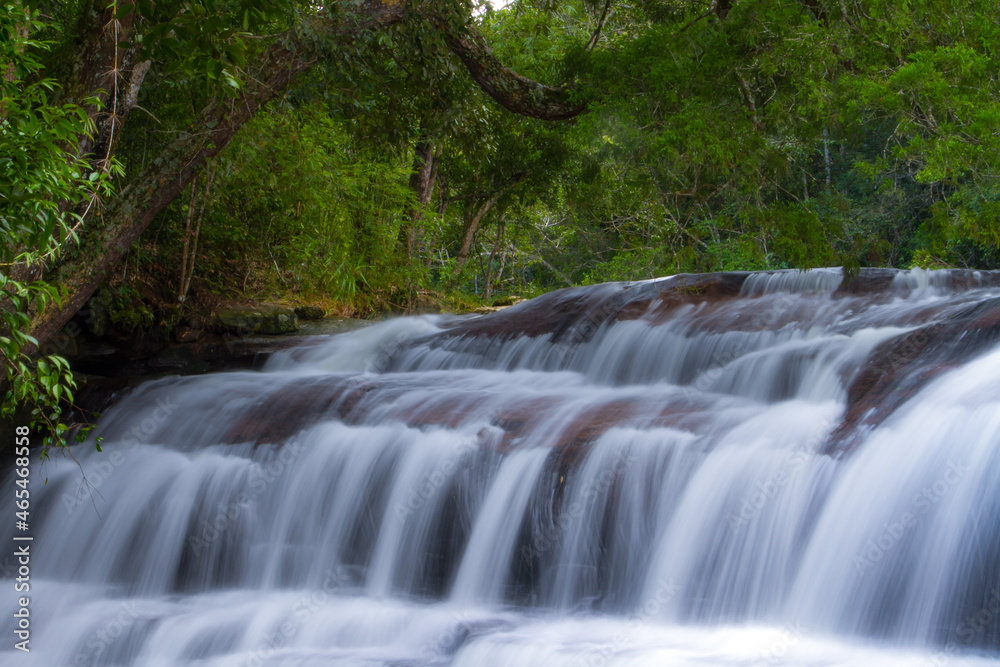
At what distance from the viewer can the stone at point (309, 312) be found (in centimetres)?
1029

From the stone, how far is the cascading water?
2.92 metres

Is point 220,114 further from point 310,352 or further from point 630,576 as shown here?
point 630,576

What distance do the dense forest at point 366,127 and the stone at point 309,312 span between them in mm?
359

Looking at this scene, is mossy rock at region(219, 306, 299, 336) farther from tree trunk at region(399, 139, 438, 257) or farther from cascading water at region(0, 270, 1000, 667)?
tree trunk at region(399, 139, 438, 257)

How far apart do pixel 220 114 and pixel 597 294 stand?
15.1 ft

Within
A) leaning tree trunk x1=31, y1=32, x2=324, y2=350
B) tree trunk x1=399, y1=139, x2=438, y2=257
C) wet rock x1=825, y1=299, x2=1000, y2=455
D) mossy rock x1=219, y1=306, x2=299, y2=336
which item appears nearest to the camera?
wet rock x1=825, y1=299, x2=1000, y2=455

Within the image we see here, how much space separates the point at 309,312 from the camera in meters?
10.4

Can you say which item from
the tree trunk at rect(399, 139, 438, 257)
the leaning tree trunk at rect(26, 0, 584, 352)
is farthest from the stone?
the leaning tree trunk at rect(26, 0, 584, 352)

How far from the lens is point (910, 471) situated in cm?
401

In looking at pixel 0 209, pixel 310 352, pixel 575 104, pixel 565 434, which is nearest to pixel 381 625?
pixel 565 434

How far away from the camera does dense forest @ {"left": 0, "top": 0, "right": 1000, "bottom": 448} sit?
4.77 m

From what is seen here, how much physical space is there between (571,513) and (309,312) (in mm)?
6538

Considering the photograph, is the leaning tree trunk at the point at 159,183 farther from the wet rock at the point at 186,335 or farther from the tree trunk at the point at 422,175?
the tree trunk at the point at 422,175

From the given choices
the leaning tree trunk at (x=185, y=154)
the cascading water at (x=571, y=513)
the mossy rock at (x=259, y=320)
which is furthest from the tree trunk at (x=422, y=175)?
the leaning tree trunk at (x=185, y=154)
